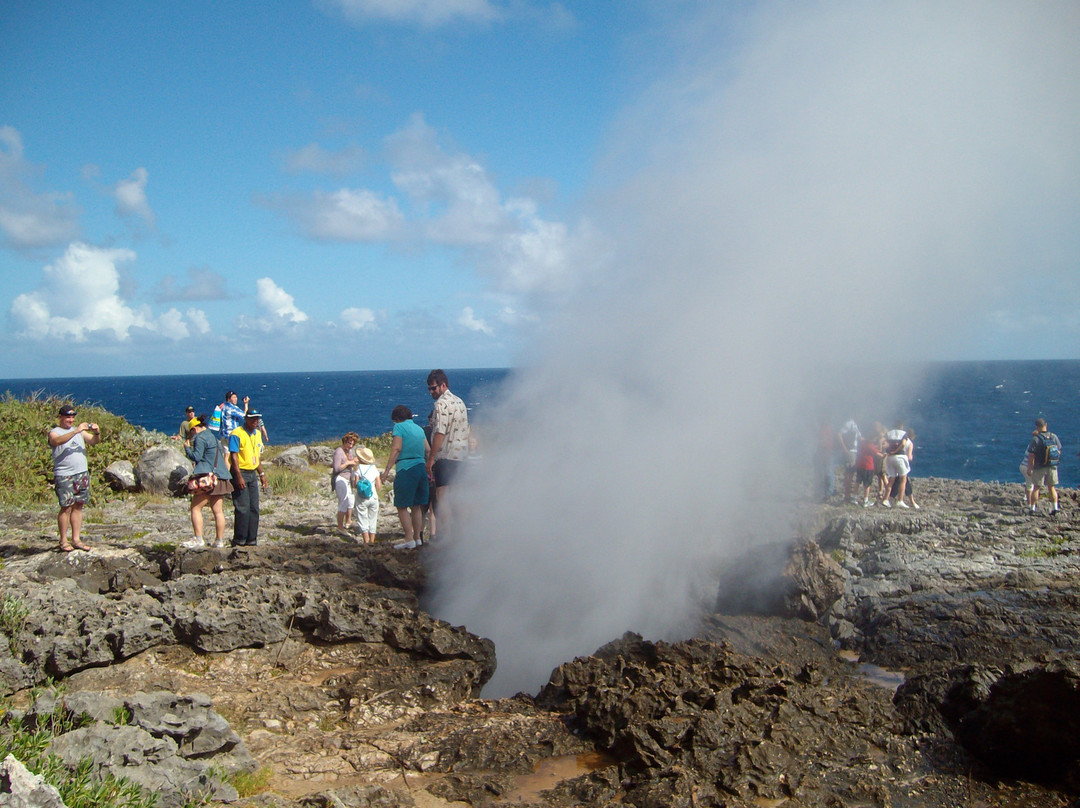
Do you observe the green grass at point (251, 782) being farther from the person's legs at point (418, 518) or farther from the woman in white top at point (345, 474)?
the woman in white top at point (345, 474)

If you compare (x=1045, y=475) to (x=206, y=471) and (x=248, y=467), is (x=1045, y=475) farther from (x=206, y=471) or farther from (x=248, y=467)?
(x=206, y=471)

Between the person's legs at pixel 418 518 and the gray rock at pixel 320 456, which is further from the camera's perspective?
the gray rock at pixel 320 456

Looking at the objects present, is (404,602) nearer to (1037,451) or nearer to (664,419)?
(664,419)

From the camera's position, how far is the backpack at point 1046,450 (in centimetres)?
1275

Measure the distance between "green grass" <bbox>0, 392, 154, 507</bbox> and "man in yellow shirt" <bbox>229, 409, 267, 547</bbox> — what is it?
226 inches

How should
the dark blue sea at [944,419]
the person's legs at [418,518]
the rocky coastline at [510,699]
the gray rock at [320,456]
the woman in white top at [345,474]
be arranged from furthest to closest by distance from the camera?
the dark blue sea at [944,419]
the gray rock at [320,456]
the woman in white top at [345,474]
the person's legs at [418,518]
the rocky coastline at [510,699]

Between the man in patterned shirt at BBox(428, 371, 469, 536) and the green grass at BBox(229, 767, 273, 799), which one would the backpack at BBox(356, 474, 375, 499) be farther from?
the green grass at BBox(229, 767, 273, 799)

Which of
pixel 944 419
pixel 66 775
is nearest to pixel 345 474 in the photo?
pixel 66 775

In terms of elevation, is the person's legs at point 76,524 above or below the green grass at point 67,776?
above

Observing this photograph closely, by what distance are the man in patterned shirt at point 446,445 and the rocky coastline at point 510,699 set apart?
2.60 ft

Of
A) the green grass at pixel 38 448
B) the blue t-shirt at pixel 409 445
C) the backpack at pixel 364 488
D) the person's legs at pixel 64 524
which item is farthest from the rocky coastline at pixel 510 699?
the green grass at pixel 38 448

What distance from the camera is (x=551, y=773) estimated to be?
4.38 metres

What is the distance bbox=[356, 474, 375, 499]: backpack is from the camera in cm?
985

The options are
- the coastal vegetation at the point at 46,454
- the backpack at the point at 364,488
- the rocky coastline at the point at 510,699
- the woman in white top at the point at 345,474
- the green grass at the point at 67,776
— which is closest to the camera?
the green grass at the point at 67,776
